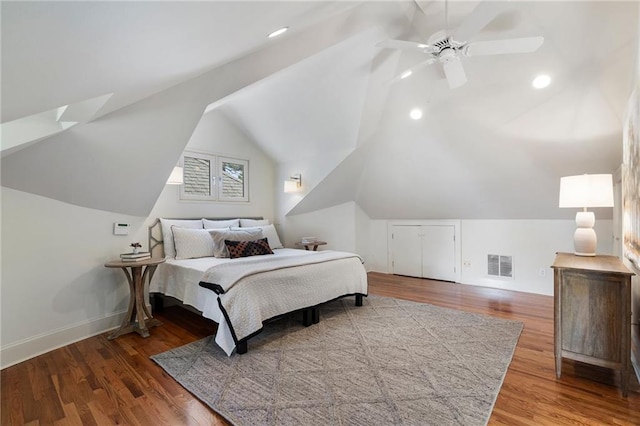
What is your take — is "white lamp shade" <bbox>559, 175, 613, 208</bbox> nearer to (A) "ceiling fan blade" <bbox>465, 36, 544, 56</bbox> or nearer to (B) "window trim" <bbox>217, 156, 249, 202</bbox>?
(A) "ceiling fan blade" <bbox>465, 36, 544, 56</bbox>

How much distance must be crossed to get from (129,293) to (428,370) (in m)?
3.10

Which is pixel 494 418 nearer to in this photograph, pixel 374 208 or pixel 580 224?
pixel 580 224

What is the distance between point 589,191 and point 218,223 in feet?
13.5

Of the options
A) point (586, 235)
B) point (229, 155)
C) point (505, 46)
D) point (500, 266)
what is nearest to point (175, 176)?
point (229, 155)

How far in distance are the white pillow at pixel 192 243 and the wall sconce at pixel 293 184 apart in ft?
4.93

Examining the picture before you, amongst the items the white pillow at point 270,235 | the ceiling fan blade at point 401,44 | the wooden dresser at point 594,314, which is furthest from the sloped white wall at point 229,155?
the wooden dresser at point 594,314

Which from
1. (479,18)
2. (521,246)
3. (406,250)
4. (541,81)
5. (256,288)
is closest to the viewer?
(479,18)

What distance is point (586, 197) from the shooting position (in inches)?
90.5

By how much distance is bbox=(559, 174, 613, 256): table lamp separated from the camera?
225 centimetres

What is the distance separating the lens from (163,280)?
339 centimetres

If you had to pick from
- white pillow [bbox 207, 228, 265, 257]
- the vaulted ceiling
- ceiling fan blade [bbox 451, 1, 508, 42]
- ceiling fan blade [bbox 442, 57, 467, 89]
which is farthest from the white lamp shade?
white pillow [bbox 207, 228, 265, 257]

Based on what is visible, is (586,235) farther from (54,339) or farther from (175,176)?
(54,339)

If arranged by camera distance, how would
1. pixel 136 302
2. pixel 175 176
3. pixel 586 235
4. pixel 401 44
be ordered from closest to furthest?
pixel 401 44, pixel 586 235, pixel 136 302, pixel 175 176

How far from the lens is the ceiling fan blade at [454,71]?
2.35 metres
